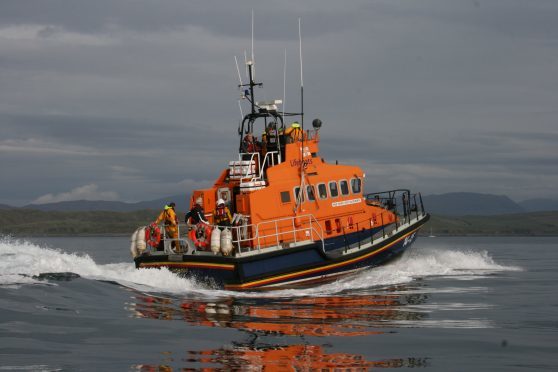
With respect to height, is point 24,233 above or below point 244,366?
below

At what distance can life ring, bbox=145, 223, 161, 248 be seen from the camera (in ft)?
54.3

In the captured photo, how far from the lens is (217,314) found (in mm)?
12070

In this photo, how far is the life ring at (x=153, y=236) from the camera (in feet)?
54.3

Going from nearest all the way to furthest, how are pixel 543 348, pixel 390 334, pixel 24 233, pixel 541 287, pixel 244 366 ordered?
pixel 244 366 < pixel 543 348 < pixel 390 334 < pixel 541 287 < pixel 24 233

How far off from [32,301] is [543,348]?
7.84 m

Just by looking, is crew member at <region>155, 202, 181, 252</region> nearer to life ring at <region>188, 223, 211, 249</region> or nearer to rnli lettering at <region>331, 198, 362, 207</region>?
life ring at <region>188, 223, 211, 249</region>

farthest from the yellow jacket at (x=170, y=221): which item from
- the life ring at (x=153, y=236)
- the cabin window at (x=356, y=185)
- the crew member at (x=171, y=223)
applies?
the cabin window at (x=356, y=185)

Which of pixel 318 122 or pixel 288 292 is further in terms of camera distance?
pixel 318 122

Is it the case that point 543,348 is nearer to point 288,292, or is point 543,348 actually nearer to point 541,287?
point 288,292

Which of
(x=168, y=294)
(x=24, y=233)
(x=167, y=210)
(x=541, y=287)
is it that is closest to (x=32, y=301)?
(x=168, y=294)

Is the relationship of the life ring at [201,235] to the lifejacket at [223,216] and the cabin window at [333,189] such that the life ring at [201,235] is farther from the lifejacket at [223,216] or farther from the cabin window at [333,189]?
the cabin window at [333,189]

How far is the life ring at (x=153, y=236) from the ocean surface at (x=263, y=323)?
83 cm

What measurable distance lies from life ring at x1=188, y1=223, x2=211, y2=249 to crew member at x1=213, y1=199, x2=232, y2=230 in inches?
15.4

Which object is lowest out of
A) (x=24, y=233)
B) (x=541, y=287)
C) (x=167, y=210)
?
(x=24, y=233)
